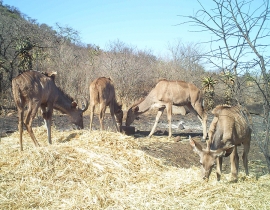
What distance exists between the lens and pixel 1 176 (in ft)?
21.0

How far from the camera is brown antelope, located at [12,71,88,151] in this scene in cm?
866

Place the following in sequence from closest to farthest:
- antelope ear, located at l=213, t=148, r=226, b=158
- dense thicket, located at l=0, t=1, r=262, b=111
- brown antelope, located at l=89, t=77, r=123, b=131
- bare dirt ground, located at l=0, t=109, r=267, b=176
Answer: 1. antelope ear, located at l=213, t=148, r=226, b=158
2. bare dirt ground, located at l=0, t=109, r=267, b=176
3. brown antelope, located at l=89, t=77, r=123, b=131
4. dense thicket, located at l=0, t=1, r=262, b=111

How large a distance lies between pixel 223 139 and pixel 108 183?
270cm

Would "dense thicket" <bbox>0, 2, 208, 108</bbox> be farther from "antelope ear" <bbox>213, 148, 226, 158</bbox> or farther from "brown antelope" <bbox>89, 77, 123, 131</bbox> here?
"antelope ear" <bbox>213, 148, 226, 158</bbox>

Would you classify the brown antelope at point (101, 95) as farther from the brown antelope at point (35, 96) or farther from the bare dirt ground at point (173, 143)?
the brown antelope at point (35, 96)

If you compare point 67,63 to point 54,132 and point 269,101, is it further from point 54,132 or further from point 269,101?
point 269,101

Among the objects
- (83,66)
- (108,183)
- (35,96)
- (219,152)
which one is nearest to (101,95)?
(35,96)

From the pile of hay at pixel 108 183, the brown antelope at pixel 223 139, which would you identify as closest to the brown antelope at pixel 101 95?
the pile of hay at pixel 108 183

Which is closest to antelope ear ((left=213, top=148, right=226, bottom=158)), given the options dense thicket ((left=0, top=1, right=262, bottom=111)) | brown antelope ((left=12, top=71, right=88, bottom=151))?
brown antelope ((left=12, top=71, right=88, bottom=151))

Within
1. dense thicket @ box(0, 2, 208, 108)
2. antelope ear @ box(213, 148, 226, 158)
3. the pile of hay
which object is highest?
dense thicket @ box(0, 2, 208, 108)

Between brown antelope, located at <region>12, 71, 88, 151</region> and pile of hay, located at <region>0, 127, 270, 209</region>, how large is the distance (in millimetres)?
1058

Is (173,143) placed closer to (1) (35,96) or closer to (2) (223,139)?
(2) (223,139)

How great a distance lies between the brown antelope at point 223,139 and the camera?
6.21m

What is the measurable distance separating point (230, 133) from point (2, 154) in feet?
19.0
